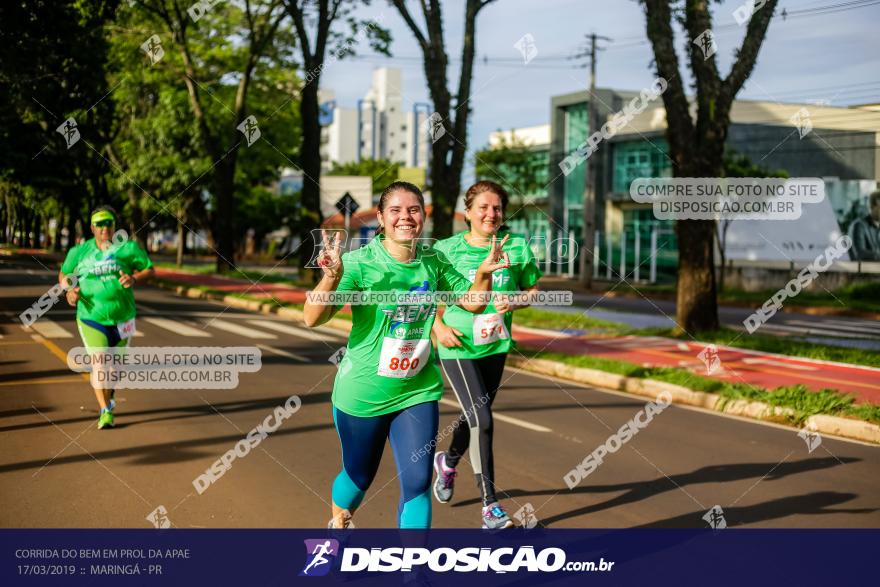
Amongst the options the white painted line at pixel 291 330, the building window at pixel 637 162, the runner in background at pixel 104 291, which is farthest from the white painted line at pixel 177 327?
the building window at pixel 637 162

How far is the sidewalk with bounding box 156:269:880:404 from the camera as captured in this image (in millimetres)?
11164

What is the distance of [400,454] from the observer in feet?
13.4

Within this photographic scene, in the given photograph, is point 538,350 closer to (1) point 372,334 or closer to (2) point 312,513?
(2) point 312,513

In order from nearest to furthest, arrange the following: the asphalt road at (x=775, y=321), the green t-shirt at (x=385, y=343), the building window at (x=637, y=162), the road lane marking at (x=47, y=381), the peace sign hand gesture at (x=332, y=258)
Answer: the peace sign hand gesture at (x=332, y=258), the green t-shirt at (x=385, y=343), the road lane marking at (x=47, y=381), the asphalt road at (x=775, y=321), the building window at (x=637, y=162)

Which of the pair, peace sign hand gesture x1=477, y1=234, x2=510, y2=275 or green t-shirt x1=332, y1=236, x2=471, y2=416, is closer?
green t-shirt x1=332, y1=236, x2=471, y2=416

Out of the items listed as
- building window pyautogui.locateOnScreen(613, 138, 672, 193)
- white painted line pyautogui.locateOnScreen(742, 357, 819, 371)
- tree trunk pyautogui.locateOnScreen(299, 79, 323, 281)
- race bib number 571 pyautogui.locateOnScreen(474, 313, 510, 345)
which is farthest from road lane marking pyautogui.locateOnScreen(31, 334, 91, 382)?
building window pyautogui.locateOnScreen(613, 138, 672, 193)

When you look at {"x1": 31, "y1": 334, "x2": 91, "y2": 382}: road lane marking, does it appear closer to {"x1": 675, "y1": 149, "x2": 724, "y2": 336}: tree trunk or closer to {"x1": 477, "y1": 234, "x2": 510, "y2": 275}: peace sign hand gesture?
{"x1": 477, "y1": 234, "x2": 510, "y2": 275}: peace sign hand gesture

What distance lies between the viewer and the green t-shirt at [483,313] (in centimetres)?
562

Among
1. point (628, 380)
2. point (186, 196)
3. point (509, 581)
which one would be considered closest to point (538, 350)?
point (628, 380)

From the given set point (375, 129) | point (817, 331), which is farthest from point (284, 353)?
point (375, 129)

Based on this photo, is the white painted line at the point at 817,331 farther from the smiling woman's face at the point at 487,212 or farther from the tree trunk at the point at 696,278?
the smiling woman's face at the point at 487,212

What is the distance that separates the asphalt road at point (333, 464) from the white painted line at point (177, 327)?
4813 mm

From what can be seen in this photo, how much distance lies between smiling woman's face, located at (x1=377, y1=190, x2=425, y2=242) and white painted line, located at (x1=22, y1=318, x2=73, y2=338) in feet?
41.9

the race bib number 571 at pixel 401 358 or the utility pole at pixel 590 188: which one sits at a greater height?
the utility pole at pixel 590 188
